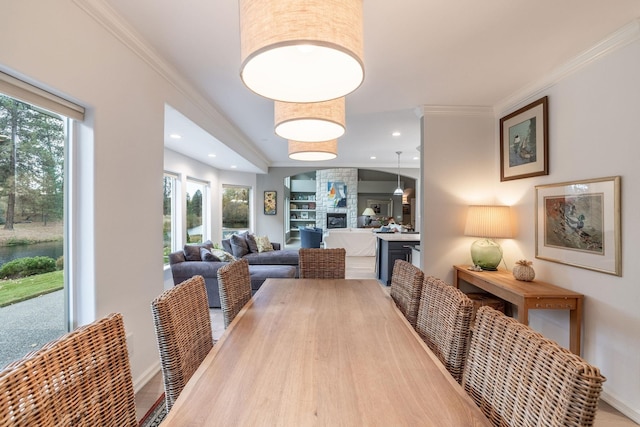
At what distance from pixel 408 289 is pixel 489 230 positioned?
69.0 inches

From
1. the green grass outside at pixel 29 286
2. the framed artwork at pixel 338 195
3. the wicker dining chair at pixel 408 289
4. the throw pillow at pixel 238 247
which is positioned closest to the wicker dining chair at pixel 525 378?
the wicker dining chair at pixel 408 289

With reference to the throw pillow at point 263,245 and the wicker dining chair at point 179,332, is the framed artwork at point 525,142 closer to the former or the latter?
the wicker dining chair at point 179,332

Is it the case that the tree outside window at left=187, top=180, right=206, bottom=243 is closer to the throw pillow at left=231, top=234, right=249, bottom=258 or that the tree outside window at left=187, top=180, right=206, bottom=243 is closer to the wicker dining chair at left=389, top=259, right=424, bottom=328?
the throw pillow at left=231, top=234, right=249, bottom=258

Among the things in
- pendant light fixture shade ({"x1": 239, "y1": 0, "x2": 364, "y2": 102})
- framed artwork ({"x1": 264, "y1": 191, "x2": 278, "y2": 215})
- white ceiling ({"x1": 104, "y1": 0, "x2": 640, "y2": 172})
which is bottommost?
framed artwork ({"x1": 264, "y1": 191, "x2": 278, "y2": 215})

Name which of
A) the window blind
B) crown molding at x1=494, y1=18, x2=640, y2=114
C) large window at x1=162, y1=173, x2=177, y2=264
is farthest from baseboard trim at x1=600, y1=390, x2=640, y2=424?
large window at x1=162, y1=173, x2=177, y2=264

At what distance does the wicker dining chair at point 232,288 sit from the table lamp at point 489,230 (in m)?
2.37

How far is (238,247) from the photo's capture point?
5273 millimetres

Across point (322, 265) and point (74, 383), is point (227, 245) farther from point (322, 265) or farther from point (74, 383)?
point (74, 383)

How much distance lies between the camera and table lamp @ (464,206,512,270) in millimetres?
3096

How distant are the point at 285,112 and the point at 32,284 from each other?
5.35 feet

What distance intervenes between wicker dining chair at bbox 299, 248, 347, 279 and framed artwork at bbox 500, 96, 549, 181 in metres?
1.95

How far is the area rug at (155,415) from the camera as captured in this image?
1898 mm

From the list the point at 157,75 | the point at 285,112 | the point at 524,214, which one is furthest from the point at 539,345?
the point at 157,75

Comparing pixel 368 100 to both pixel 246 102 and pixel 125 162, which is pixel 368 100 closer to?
pixel 246 102
